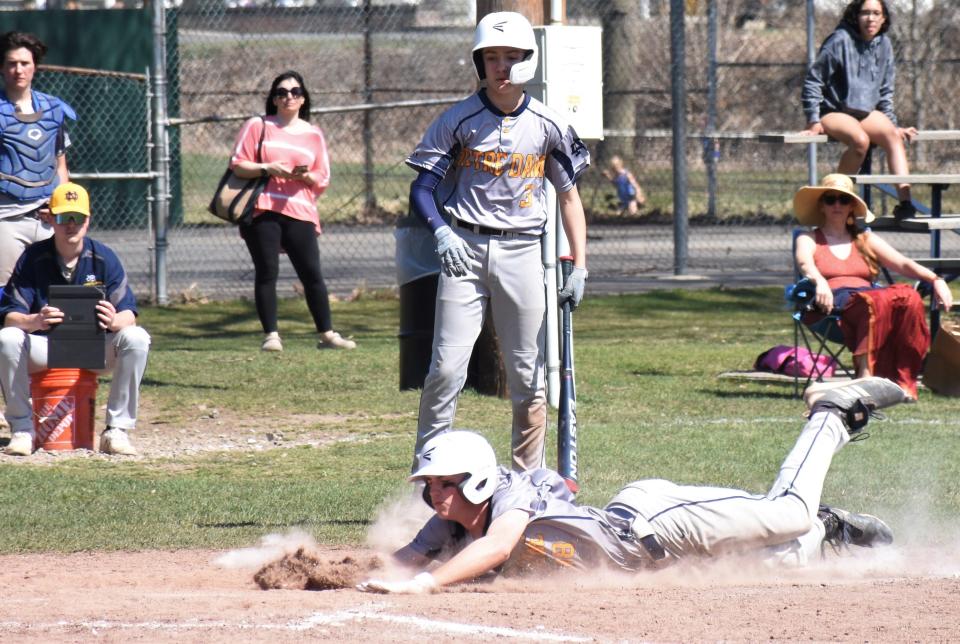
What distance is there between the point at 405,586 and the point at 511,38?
2387 mm

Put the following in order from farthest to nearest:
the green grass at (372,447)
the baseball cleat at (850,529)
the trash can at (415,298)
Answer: the trash can at (415,298) < the green grass at (372,447) < the baseball cleat at (850,529)

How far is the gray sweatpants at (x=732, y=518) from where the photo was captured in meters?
5.52

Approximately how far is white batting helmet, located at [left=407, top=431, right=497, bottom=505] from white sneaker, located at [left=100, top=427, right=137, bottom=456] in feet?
11.4

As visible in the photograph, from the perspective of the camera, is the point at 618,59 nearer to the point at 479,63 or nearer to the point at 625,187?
the point at 625,187

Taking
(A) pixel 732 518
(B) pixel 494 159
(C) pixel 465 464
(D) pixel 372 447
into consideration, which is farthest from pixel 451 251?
(D) pixel 372 447

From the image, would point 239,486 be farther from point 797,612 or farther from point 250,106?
point 250,106

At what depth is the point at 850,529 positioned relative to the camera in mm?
5895

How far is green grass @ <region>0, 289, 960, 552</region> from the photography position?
6777mm

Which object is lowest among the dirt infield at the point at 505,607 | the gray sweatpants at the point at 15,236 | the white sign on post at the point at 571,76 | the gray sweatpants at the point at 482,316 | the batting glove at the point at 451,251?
the dirt infield at the point at 505,607

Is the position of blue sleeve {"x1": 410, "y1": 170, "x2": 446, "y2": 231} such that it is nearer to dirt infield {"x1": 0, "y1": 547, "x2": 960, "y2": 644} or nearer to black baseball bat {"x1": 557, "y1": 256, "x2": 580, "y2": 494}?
black baseball bat {"x1": 557, "y1": 256, "x2": 580, "y2": 494}

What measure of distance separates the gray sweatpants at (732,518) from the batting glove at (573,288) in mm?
1245

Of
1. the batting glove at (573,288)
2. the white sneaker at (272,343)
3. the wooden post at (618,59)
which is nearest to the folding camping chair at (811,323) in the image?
the batting glove at (573,288)

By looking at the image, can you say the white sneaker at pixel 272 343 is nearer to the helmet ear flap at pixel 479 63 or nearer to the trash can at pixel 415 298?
the trash can at pixel 415 298

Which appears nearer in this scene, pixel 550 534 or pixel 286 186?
pixel 550 534
